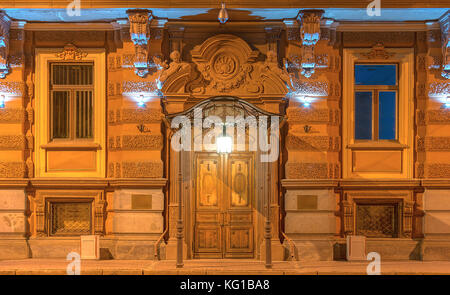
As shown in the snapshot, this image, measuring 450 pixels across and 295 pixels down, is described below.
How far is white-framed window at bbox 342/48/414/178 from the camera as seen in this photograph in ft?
38.2

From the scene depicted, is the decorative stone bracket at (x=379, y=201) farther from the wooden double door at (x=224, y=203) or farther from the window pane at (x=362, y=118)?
the wooden double door at (x=224, y=203)

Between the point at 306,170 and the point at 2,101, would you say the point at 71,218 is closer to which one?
the point at 2,101

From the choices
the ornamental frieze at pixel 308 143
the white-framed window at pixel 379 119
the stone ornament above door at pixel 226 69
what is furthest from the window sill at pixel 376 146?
the stone ornament above door at pixel 226 69

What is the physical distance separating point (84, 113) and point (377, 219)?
8.38m

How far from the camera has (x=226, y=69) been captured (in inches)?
453

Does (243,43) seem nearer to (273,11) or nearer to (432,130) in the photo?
(273,11)

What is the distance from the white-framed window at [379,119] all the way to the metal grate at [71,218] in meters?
7.03

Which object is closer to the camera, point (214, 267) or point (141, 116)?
point (214, 267)

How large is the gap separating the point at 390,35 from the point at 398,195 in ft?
13.9

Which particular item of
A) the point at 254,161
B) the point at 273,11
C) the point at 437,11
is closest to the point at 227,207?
the point at 254,161

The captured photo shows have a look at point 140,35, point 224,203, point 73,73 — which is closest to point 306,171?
point 224,203

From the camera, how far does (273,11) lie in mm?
10906

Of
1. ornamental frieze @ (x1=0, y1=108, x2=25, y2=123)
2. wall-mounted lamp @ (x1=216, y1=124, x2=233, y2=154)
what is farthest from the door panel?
ornamental frieze @ (x1=0, y1=108, x2=25, y2=123)

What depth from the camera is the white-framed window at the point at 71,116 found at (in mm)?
11648
